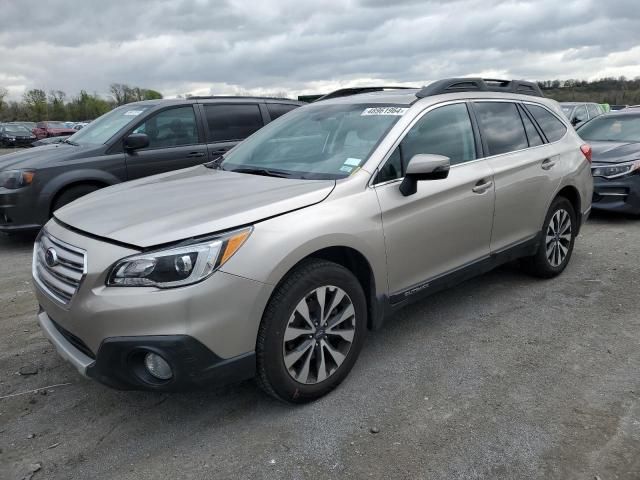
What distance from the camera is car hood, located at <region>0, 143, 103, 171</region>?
6148 mm

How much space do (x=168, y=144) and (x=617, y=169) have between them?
5.90 meters

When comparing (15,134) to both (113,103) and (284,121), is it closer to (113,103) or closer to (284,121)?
(284,121)

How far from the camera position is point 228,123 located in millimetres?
7273

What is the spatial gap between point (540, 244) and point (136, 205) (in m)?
3.34

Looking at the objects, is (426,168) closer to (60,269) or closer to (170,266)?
(170,266)

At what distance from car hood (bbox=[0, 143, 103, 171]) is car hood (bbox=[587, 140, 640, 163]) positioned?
21.6 ft

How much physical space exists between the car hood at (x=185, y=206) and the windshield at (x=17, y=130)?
107 feet

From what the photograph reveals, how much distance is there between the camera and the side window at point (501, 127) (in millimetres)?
4047

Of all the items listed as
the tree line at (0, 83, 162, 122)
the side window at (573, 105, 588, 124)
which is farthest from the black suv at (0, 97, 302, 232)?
the tree line at (0, 83, 162, 122)

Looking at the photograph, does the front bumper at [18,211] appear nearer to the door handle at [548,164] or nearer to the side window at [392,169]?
the side window at [392,169]

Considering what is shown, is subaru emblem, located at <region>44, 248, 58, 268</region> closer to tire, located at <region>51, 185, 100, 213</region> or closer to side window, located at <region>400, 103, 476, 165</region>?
side window, located at <region>400, 103, 476, 165</region>

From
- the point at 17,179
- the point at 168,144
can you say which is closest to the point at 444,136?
the point at 168,144

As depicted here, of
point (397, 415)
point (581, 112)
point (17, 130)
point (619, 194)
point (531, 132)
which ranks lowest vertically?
point (397, 415)

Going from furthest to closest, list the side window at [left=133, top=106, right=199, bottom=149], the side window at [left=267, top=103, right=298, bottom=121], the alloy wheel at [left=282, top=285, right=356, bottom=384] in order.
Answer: the side window at [left=267, top=103, right=298, bottom=121], the side window at [left=133, top=106, right=199, bottom=149], the alloy wheel at [left=282, top=285, right=356, bottom=384]
